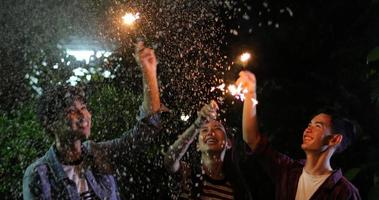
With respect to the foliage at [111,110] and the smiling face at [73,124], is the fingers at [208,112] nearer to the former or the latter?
the smiling face at [73,124]

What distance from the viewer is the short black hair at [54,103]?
115 inches

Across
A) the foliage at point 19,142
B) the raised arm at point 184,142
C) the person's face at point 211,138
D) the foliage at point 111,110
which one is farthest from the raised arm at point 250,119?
the foliage at point 19,142

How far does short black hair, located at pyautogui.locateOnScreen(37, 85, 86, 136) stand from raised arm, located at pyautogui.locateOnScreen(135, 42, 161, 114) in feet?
1.38

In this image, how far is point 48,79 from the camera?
455 centimetres

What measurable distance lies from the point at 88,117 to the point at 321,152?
1642mm

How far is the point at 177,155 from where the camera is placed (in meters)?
3.43

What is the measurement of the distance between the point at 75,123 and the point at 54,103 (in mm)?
172

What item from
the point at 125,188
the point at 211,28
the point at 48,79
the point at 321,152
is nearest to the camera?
the point at 321,152

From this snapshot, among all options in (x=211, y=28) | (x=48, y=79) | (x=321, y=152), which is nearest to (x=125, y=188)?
(x=48, y=79)

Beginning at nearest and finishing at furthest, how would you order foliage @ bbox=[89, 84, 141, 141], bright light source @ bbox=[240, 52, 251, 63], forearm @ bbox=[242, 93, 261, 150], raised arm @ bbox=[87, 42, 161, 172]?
raised arm @ bbox=[87, 42, 161, 172], forearm @ bbox=[242, 93, 261, 150], foliage @ bbox=[89, 84, 141, 141], bright light source @ bbox=[240, 52, 251, 63]

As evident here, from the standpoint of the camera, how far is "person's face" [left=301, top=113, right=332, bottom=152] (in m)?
3.54

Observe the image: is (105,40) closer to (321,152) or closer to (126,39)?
(126,39)

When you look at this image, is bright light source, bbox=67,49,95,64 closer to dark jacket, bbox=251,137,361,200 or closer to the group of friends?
the group of friends

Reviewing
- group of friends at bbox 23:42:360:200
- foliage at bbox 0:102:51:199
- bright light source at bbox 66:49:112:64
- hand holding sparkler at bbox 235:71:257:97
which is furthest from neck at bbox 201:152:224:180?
bright light source at bbox 66:49:112:64
